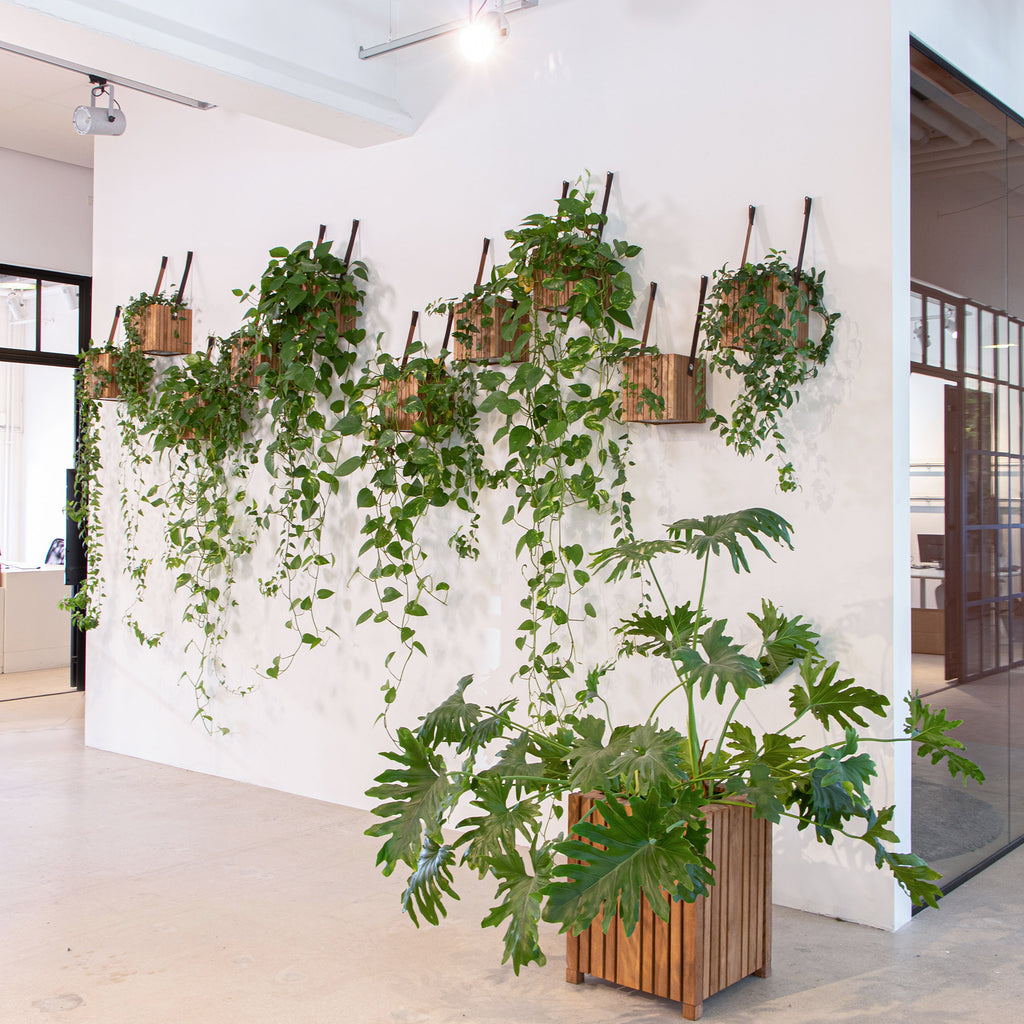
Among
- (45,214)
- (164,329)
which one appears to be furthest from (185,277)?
(45,214)

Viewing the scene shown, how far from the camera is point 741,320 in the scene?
11.5 ft

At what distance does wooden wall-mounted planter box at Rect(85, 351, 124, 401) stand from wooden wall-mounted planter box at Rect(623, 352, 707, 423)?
2846 millimetres

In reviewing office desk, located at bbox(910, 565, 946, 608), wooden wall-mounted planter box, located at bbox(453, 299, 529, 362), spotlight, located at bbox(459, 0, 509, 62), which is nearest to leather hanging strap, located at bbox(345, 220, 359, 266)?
wooden wall-mounted planter box, located at bbox(453, 299, 529, 362)

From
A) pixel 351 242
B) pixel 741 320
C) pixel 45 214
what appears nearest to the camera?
pixel 741 320

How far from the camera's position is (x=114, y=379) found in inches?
211

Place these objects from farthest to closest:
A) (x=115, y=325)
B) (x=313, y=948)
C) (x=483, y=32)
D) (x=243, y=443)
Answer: (x=115, y=325), (x=243, y=443), (x=483, y=32), (x=313, y=948)

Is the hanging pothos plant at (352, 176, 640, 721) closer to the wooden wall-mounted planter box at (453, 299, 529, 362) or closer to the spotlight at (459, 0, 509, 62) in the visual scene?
the wooden wall-mounted planter box at (453, 299, 529, 362)

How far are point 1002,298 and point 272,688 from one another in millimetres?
3418

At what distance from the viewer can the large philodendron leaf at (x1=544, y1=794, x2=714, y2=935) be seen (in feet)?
7.67

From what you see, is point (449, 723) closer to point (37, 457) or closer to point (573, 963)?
point (573, 963)

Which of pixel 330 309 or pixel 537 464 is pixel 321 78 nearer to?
pixel 330 309

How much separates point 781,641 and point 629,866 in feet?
3.75

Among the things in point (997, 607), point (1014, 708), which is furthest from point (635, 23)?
point (1014, 708)

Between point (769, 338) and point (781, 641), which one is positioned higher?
point (769, 338)
